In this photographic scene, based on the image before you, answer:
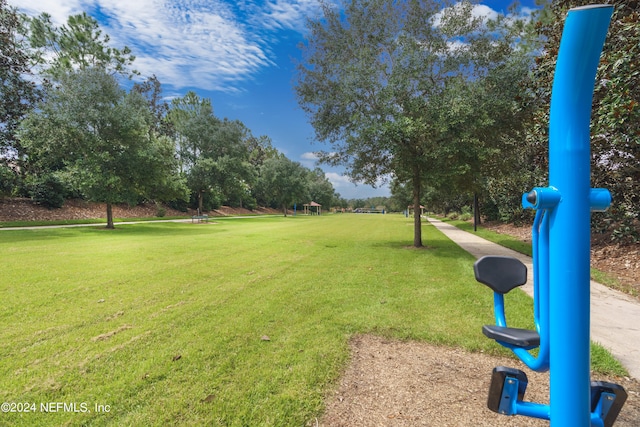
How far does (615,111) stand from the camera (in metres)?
5.07

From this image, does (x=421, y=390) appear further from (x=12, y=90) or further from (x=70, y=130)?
(x=12, y=90)

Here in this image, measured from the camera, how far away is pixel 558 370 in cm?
120

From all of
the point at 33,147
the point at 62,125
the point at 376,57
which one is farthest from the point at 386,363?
the point at 33,147

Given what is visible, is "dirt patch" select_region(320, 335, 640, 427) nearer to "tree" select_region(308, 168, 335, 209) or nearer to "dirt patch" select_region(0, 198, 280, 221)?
"dirt patch" select_region(0, 198, 280, 221)

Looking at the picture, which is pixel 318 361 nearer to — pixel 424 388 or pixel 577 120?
pixel 424 388

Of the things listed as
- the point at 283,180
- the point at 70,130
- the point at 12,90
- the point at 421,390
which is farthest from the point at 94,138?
the point at 283,180

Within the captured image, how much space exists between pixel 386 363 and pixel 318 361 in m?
0.67

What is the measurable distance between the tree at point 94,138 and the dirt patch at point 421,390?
60.5 ft

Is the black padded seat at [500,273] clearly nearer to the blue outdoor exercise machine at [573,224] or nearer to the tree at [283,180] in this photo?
the blue outdoor exercise machine at [573,224]

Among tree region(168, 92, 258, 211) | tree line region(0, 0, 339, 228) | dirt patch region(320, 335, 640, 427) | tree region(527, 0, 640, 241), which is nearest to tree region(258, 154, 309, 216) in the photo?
tree region(168, 92, 258, 211)

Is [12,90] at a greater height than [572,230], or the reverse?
[12,90]

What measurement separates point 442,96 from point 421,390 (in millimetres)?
9768

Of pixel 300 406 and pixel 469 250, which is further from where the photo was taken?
pixel 469 250

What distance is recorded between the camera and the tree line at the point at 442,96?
833 cm
